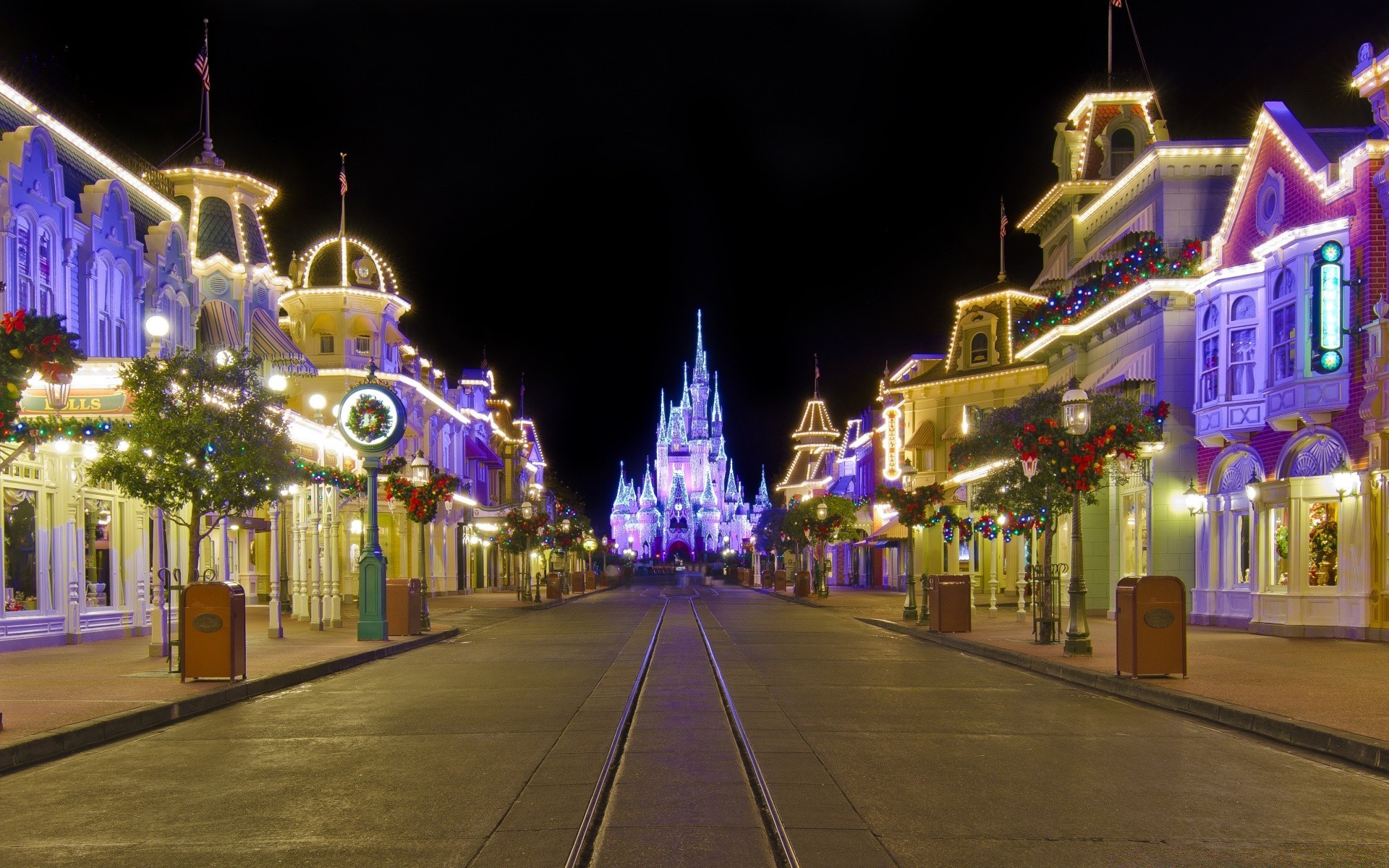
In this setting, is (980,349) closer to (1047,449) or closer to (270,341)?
(270,341)

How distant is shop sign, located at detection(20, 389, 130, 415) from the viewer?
18531mm

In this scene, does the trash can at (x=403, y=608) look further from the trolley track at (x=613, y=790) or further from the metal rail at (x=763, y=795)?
the metal rail at (x=763, y=795)

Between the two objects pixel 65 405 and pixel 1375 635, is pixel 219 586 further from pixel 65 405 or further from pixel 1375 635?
pixel 1375 635

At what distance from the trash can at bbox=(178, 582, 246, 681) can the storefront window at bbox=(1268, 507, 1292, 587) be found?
19.4m

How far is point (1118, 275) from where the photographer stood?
30.0 metres

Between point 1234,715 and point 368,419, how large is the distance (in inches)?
705

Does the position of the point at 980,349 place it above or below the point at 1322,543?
above

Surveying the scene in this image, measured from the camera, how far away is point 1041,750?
10.5m

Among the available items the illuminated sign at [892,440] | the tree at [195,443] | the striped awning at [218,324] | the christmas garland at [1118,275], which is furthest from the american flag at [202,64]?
the illuminated sign at [892,440]

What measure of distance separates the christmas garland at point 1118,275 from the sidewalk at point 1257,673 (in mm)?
7974

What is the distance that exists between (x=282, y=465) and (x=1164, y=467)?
1968 centimetres

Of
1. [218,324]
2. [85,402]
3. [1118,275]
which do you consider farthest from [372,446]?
[1118,275]

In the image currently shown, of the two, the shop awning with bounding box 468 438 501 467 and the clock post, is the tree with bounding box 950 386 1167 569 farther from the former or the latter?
the shop awning with bounding box 468 438 501 467

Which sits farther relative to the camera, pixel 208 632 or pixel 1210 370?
pixel 1210 370
